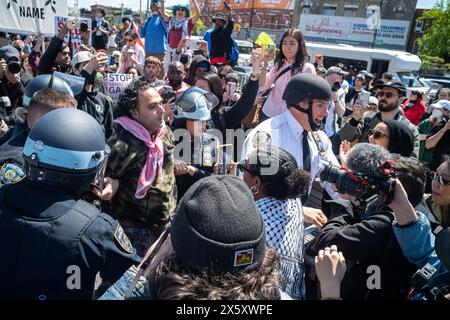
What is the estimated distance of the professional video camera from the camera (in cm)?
210

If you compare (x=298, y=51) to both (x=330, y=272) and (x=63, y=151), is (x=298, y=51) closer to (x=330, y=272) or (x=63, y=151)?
(x=330, y=272)

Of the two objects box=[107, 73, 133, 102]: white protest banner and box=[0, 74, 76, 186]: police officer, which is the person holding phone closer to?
box=[107, 73, 133, 102]: white protest banner

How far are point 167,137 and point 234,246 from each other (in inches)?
74.7

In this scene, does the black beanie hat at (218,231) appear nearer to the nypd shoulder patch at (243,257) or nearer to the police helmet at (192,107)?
the nypd shoulder patch at (243,257)

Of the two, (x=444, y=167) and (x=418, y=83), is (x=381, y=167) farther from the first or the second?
(x=418, y=83)

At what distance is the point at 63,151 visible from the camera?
1753 millimetres

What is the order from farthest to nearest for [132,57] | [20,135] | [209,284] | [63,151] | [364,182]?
[132,57] → [20,135] → [364,182] → [63,151] → [209,284]

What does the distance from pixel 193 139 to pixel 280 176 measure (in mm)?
1392

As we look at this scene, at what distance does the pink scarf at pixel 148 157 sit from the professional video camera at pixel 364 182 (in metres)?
1.20

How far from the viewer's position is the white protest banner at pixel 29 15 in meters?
5.80

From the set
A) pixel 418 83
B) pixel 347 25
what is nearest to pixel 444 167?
pixel 418 83

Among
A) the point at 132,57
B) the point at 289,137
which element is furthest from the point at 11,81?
the point at 289,137

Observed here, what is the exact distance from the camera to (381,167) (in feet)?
7.00

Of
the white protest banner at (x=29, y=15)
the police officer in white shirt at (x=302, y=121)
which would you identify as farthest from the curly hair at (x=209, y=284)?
the white protest banner at (x=29, y=15)
